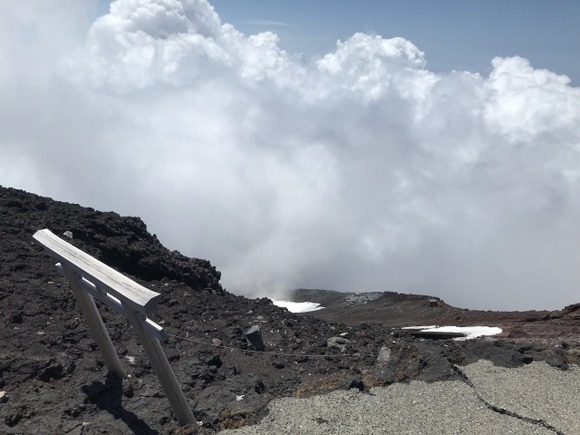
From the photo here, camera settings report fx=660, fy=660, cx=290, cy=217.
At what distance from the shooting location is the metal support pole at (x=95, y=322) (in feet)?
24.8

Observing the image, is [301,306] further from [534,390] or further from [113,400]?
[113,400]

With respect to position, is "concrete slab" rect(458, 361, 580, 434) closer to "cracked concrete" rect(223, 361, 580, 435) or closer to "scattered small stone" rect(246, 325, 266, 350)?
"cracked concrete" rect(223, 361, 580, 435)

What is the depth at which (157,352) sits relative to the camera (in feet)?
22.3

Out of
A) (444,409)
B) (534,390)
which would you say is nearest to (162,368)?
(444,409)

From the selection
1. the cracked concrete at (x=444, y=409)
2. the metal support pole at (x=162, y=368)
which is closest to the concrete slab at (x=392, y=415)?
the cracked concrete at (x=444, y=409)

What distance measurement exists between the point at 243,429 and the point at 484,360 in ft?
13.7

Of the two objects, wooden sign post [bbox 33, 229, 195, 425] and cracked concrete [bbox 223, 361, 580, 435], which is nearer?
wooden sign post [bbox 33, 229, 195, 425]

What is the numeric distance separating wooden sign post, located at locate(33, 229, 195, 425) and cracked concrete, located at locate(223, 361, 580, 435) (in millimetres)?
894

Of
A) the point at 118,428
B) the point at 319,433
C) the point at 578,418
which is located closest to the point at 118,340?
the point at 118,428

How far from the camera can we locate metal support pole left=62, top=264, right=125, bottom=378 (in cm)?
757

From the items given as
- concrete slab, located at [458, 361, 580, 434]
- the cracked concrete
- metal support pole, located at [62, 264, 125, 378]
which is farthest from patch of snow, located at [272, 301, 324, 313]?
metal support pole, located at [62, 264, 125, 378]

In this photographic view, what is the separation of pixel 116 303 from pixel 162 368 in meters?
→ 0.92

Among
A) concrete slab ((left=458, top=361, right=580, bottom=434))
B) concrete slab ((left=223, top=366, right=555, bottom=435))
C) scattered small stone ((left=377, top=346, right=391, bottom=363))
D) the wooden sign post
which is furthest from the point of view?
scattered small stone ((left=377, top=346, right=391, bottom=363))

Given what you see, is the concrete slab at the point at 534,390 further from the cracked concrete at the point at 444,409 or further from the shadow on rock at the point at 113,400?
the shadow on rock at the point at 113,400
